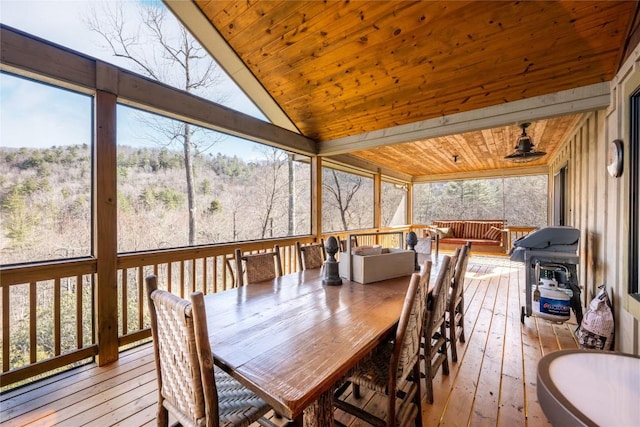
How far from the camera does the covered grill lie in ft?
9.59

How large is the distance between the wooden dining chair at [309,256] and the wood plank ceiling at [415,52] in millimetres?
2152

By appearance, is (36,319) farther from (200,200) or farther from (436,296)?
(200,200)

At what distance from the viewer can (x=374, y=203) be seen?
7160mm

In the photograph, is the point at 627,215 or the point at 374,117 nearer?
the point at 627,215

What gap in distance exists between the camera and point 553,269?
321 cm

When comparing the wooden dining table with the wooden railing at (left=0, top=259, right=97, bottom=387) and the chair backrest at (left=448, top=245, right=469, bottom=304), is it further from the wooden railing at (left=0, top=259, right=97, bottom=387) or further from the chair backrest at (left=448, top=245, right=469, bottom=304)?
the wooden railing at (left=0, top=259, right=97, bottom=387)

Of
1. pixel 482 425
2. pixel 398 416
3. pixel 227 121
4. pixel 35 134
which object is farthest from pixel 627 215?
pixel 35 134

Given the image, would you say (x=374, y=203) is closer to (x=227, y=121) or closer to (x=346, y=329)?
(x=227, y=121)

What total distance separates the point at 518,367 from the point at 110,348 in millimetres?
3521

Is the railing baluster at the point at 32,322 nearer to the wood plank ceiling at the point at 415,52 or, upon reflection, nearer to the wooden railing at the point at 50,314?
the wooden railing at the point at 50,314

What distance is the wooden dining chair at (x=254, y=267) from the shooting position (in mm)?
2204

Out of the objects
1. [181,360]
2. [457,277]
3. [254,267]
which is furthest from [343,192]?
[181,360]

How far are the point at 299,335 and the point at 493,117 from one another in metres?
3.48

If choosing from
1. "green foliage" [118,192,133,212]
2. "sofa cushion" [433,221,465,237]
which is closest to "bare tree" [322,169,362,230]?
"sofa cushion" [433,221,465,237]
